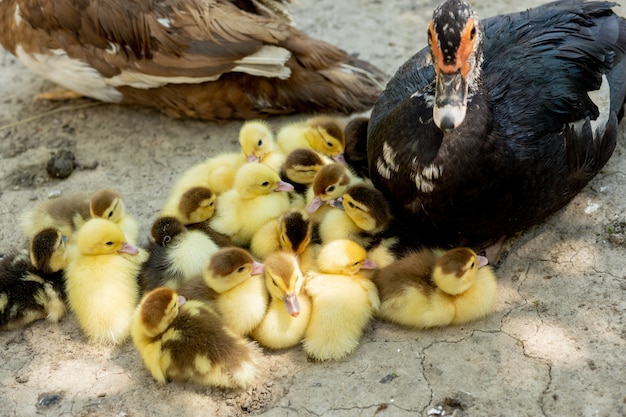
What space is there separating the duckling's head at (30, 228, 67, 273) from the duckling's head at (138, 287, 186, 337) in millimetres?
683

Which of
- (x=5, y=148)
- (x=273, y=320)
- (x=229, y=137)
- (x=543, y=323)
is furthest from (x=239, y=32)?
(x=543, y=323)

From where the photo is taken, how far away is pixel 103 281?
12.5 ft

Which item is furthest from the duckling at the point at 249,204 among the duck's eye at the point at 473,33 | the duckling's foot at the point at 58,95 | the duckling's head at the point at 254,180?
the duckling's foot at the point at 58,95

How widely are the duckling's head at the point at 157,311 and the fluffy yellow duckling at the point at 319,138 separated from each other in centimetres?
145

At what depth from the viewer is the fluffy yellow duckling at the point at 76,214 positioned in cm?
418

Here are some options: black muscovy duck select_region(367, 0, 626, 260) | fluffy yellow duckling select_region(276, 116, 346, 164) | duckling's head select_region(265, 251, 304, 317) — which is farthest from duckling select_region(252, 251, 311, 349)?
fluffy yellow duckling select_region(276, 116, 346, 164)

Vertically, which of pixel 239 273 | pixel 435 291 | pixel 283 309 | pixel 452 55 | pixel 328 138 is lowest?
pixel 435 291

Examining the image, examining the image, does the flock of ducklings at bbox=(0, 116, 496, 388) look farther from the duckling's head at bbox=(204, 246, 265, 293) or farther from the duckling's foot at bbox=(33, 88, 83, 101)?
the duckling's foot at bbox=(33, 88, 83, 101)

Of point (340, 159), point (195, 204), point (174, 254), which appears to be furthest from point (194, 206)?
point (340, 159)

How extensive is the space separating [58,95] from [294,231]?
266cm

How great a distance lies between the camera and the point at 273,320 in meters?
3.65

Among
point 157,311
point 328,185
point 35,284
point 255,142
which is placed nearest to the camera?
point 157,311

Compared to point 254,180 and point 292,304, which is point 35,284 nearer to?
point 254,180

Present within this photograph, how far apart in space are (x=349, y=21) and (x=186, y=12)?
1683 mm
